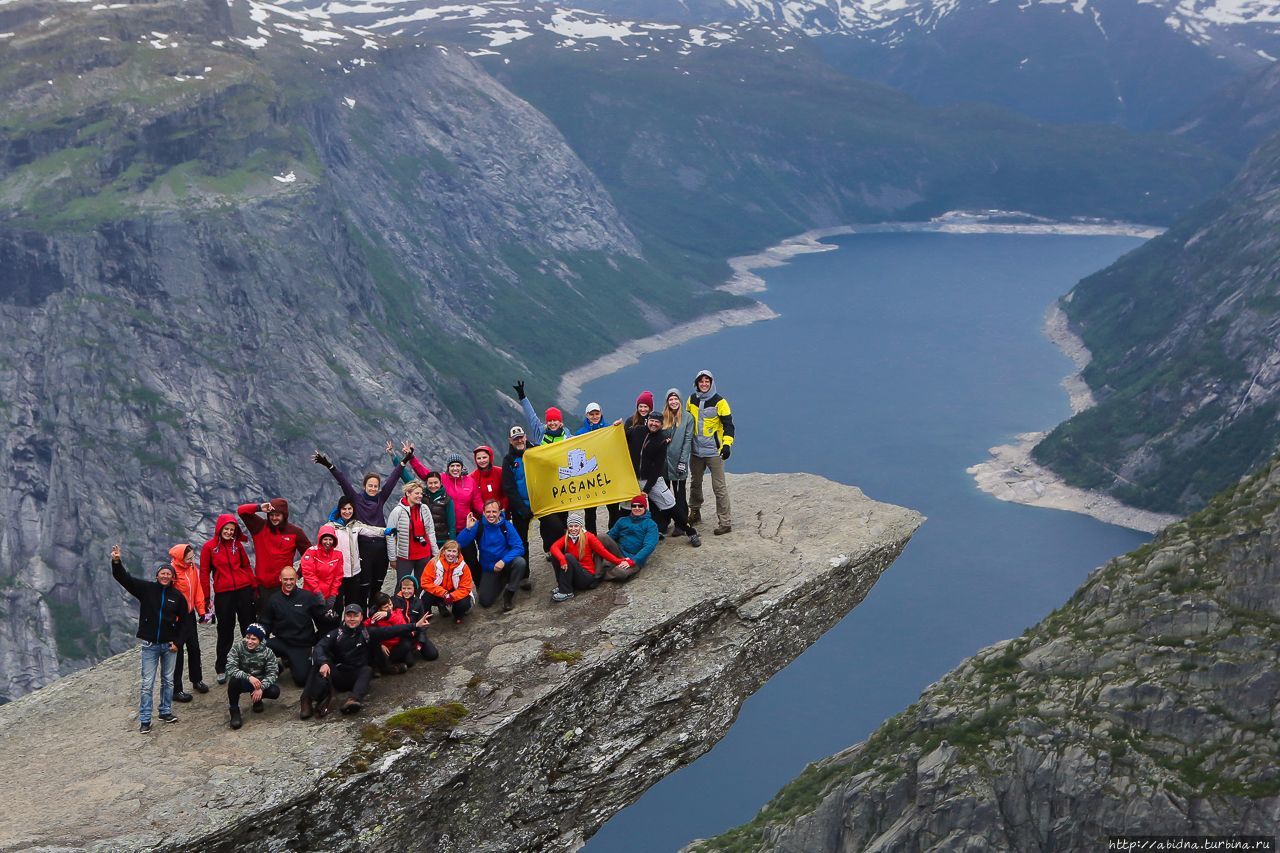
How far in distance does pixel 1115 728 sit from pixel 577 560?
44.4 metres

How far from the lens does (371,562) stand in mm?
33281

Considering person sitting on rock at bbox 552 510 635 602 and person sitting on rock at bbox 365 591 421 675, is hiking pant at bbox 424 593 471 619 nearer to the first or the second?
person sitting on rock at bbox 365 591 421 675

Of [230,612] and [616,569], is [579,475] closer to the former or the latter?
[616,569]

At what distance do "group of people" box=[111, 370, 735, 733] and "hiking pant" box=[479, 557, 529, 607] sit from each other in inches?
1.6

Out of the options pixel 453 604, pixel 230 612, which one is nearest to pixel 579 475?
pixel 453 604

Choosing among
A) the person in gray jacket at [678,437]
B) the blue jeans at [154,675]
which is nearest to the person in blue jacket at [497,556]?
the person in gray jacket at [678,437]

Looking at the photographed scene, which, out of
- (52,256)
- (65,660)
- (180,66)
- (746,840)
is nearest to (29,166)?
(52,256)

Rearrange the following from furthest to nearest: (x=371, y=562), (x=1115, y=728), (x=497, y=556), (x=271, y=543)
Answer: (x=1115, y=728)
(x=497, y=556)
(x=371, y=562)
(x=271, y=543)

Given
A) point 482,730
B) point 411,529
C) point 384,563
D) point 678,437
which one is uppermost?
point 678,437

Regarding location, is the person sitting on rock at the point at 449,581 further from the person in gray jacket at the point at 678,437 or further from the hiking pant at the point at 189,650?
the person in gray jacket at the point at 678,437

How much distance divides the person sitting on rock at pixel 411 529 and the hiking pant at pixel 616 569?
211 inches

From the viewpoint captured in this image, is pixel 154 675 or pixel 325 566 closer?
pixel 154 675

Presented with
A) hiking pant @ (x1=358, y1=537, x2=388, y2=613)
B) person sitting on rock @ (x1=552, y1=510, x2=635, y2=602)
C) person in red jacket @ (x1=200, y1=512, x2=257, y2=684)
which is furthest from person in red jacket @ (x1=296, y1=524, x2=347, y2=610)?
person sitting on rock @ (x1=552, y1=510, x2=635, y2=602)

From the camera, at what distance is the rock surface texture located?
1129 inches
